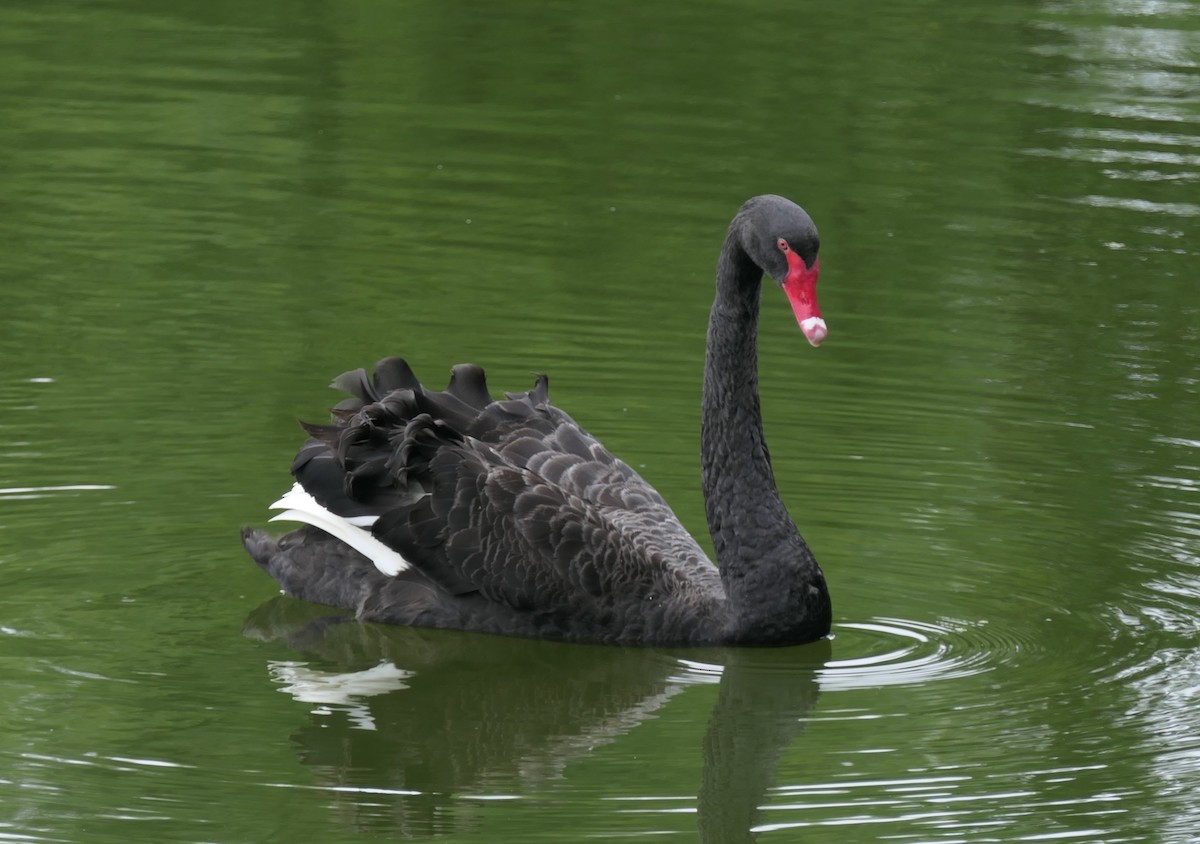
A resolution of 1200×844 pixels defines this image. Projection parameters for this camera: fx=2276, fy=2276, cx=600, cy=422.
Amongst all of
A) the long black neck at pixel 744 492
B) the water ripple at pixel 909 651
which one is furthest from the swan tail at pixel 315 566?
the water ripple at pixel 909 651

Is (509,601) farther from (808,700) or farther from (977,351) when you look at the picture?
(977,351)

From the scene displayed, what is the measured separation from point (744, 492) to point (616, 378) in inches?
108

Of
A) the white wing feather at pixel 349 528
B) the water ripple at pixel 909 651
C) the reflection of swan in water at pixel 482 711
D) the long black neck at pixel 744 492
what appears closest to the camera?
the reflection of swan in water at pixel 482 711

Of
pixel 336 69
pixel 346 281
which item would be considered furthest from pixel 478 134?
pixel 346 281

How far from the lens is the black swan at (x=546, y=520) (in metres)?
7.40

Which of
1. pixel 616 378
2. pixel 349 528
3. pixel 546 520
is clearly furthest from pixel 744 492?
pixel 616 378

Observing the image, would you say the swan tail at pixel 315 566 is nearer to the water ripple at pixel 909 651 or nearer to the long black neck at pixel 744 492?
the long black neck at pixel 744 492

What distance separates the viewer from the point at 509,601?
24.7 ft

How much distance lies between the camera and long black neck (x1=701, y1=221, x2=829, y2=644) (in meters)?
7.37

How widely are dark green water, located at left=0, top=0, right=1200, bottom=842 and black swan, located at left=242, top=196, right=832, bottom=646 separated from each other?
0.46ft

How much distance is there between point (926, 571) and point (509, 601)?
5.19ft

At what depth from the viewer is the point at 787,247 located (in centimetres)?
701

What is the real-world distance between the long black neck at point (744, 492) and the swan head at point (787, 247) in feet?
0.38

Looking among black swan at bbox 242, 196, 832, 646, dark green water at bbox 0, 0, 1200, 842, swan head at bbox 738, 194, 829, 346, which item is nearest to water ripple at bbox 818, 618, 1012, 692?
dark green water at bbox 0, 0, 1200, 842
